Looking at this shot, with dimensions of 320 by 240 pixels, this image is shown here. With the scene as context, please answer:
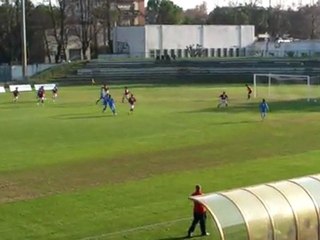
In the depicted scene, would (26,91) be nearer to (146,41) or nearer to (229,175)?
(146,41)

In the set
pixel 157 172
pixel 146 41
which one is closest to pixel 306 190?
pixel 157 172

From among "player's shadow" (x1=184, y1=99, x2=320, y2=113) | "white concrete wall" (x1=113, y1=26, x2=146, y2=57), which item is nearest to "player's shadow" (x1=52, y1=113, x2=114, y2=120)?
"player's shadow" (x1=184, y1=99, x2=320, y2=113)

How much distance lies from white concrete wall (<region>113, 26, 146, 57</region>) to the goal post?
29759mm

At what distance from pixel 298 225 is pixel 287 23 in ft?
426

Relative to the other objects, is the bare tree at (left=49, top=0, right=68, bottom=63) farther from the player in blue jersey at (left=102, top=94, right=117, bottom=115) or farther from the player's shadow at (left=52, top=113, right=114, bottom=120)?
the player's shadow at (left=52, top=113, right=114, bottom=120)

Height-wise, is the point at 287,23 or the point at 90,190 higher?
the point at 287,23

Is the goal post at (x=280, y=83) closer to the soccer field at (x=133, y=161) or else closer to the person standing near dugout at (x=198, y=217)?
the soccer field at (x=133, y=161)

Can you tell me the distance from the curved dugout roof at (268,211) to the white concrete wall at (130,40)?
3506 inches

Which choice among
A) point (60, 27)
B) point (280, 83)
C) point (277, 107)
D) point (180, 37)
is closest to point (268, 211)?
point (277, 107)

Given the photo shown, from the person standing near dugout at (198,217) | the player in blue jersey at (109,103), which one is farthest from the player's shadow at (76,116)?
the person standing near dugout at (198,217)

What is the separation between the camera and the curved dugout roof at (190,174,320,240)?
1370 cm

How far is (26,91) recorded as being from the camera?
69.6 metres

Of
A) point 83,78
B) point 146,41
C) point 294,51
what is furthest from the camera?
point 294,51

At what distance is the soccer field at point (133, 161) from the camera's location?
19.7 m
